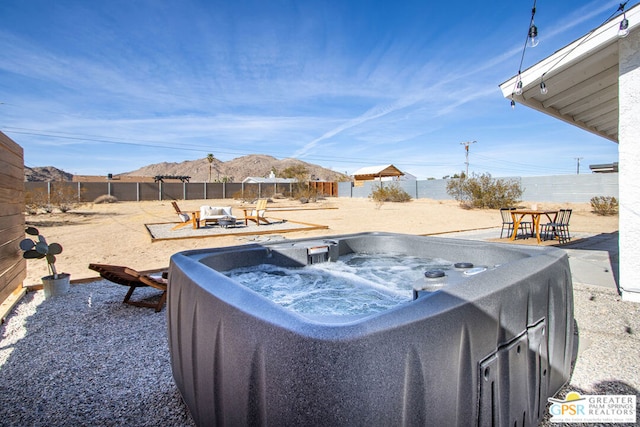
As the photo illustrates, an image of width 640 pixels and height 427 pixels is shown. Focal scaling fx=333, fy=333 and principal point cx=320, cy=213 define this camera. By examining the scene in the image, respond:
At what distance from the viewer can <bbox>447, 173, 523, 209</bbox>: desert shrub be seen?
16297 mm

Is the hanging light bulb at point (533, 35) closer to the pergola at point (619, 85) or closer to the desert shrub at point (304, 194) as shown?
the pergola at point (619, 85)

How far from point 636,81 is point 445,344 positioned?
3.73 metres

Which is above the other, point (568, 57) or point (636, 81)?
point (568, 57)

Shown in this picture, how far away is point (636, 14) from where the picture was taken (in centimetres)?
295

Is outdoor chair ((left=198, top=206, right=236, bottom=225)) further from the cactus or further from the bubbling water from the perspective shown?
the bubbling water

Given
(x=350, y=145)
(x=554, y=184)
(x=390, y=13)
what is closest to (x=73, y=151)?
(x=350, y=145)

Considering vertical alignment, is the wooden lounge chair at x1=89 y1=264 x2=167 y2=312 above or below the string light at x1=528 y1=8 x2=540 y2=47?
below

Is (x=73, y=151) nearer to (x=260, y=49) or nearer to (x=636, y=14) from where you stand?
(x=260, y=49)

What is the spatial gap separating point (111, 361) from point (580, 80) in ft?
19.7

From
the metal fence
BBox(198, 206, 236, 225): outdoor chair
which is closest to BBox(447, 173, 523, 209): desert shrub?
BBox(198, 206, 236, 225): outdoor chair

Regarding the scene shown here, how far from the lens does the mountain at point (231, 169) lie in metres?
71.8

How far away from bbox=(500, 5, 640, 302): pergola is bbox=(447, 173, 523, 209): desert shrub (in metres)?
12.1
